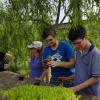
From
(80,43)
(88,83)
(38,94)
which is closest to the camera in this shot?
(38,94)

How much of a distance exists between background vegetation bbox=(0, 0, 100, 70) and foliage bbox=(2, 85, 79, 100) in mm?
3849

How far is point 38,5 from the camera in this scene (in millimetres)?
7375

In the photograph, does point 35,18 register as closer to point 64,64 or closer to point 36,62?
point 36,62

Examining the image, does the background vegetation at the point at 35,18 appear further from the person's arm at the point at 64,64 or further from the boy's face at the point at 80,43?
the boy's face at the point at 80,43

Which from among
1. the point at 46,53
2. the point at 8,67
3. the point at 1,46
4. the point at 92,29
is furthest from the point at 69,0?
the point at 1,46

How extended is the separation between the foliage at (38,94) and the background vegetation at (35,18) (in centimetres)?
385

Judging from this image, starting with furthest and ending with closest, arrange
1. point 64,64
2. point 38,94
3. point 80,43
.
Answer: point 64,64 < point 80,43 < point 38,94

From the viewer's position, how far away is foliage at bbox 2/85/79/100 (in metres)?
2.65

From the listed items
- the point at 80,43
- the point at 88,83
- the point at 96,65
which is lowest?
the point at 88,83

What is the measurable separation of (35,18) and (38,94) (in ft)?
19.0

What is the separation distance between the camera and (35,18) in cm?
838

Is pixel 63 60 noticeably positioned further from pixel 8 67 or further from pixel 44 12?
pixel 8 67

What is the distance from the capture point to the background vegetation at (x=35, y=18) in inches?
276

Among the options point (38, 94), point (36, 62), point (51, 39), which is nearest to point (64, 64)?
point (51, 39)
